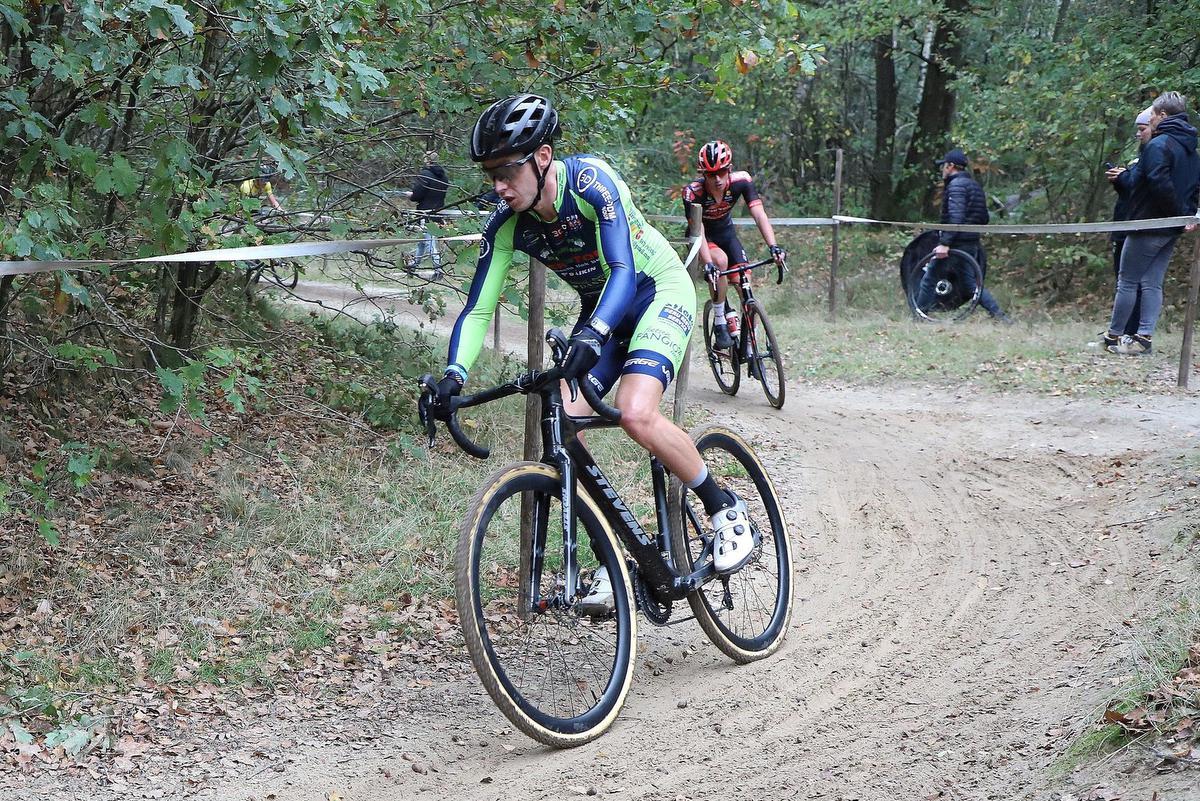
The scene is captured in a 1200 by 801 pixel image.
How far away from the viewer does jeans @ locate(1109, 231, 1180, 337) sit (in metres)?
10.4

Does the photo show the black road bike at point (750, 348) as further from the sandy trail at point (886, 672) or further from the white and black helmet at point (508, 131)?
the white and black helmet at point (508, 131)

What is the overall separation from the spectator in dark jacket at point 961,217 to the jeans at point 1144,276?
266 cm

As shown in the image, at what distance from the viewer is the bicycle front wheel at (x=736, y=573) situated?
15.0 feet

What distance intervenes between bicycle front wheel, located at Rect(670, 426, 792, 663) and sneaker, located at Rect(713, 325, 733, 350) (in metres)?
4.05

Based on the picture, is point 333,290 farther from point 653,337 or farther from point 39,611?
point 653,337

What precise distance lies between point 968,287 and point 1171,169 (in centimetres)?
368

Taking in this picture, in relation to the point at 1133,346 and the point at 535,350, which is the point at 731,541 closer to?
the point at 535,350

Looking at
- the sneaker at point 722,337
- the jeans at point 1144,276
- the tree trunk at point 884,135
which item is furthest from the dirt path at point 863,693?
the tree trunk at point 884,135

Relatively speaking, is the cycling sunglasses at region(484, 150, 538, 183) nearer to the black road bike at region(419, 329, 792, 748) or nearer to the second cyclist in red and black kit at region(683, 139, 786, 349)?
the black road bike at region(419, 329, 792, 748)

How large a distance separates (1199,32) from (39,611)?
13518mm

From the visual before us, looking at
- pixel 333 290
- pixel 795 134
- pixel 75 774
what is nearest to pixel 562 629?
pixel 75 774

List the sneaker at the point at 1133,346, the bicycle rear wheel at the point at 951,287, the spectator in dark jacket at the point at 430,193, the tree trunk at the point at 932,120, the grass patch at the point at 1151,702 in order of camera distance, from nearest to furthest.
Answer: the grass patch at the point at 1151,702, the spectator in dark jacket at the point at 430,193, the sneaker at the point at 1133,346, the bicycle rear wheel at the point at 951,287, the tree trunk at the point at 932,120

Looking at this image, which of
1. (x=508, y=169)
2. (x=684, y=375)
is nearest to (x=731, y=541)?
(x=508, y=169)

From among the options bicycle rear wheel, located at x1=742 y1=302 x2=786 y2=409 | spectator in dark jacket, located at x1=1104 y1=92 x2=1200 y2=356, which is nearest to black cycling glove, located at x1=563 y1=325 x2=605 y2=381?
bicycle rear wheel, located at x1=742 y1=302 x2=786 y2=409
